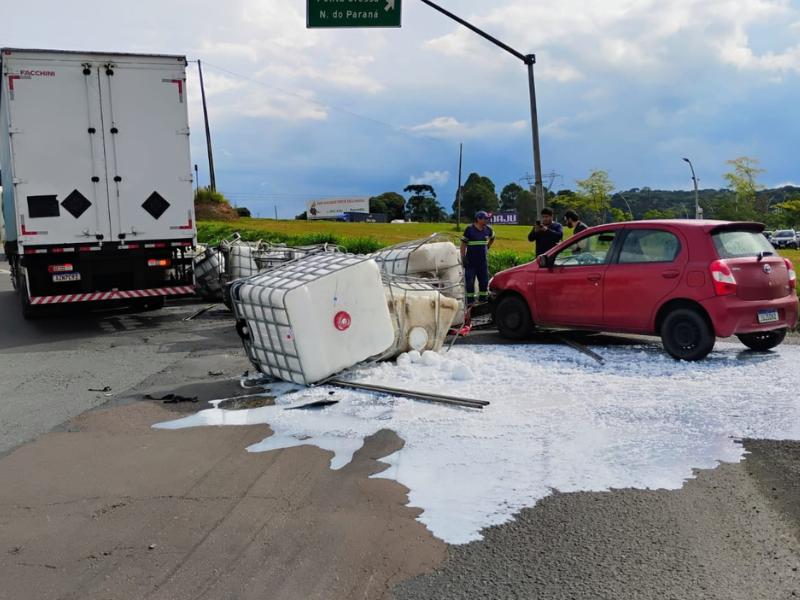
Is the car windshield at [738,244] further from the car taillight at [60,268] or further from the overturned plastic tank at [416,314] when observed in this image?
the car taillight at [60,268]

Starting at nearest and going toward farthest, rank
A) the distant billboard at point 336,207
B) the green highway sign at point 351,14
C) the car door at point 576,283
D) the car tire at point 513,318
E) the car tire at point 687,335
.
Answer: the car tire at point 687,335 → the car door at point 576,283 → the car tire at point 513,318 → the green highway sign at point 351,14 → the distant billboard at point 336,207

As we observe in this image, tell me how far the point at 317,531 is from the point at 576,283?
6076 mm

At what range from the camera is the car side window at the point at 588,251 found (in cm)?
902

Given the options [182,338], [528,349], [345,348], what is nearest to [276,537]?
[345,348]

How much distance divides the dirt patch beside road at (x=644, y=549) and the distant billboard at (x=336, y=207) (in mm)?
126225

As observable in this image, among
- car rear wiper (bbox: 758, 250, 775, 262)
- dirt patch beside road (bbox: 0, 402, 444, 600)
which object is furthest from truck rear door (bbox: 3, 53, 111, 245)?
car rear wiper (bbox: 758, 250, 775, 262)

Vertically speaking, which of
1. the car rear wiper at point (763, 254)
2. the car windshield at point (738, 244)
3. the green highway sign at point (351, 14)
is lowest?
the car rear wiper at point (763, 254)

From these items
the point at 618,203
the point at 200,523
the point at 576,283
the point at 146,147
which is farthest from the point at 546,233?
the point at 618,203

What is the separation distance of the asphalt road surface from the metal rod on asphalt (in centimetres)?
91

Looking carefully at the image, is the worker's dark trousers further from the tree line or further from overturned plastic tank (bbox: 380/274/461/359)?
the tree line

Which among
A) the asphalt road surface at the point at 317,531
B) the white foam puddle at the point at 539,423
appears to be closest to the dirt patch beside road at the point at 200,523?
the asphalt road surface at the point at 317,531

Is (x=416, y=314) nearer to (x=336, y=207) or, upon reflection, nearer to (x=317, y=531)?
(x=317, y=531)

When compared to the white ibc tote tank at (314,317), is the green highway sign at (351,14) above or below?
above

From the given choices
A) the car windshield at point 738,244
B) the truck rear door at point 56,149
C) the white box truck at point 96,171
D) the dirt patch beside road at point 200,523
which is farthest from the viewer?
the white box truck at point 96,171
